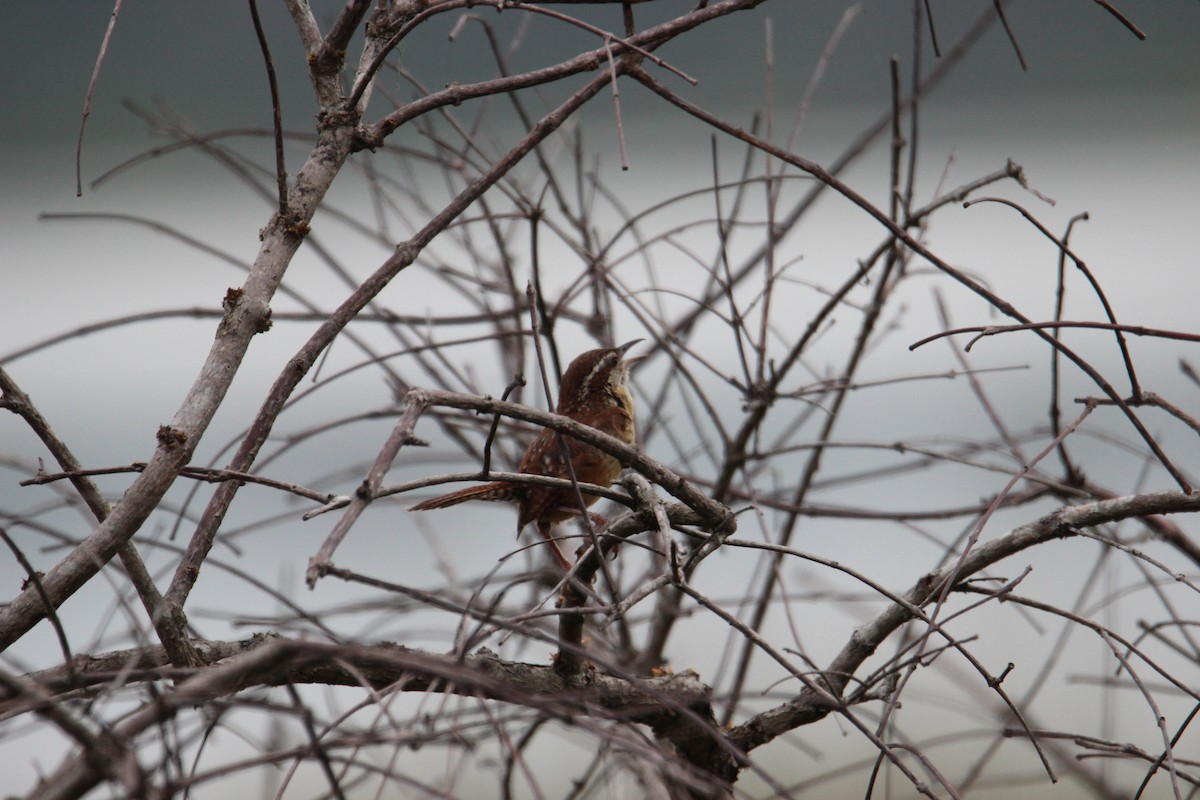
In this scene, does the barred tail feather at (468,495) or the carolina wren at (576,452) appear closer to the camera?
the barred tail feather at (468,495)

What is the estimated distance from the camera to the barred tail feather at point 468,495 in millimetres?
3302

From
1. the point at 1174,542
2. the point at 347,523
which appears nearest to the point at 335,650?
the point at 347,523

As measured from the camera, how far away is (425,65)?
21.3 feet

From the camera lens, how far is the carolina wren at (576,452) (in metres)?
3.57

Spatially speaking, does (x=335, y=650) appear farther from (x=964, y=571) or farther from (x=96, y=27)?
(x=96, y=27)

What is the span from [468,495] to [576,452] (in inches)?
19.8

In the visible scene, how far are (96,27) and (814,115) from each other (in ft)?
15.1

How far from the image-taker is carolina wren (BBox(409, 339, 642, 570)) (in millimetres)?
3572

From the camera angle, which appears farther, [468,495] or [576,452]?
[576,452]

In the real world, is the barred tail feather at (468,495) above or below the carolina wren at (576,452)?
below

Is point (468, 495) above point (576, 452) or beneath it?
beneath

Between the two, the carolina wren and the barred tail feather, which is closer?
the barred tail feather

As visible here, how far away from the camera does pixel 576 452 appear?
3.72m

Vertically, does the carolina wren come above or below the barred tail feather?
above
